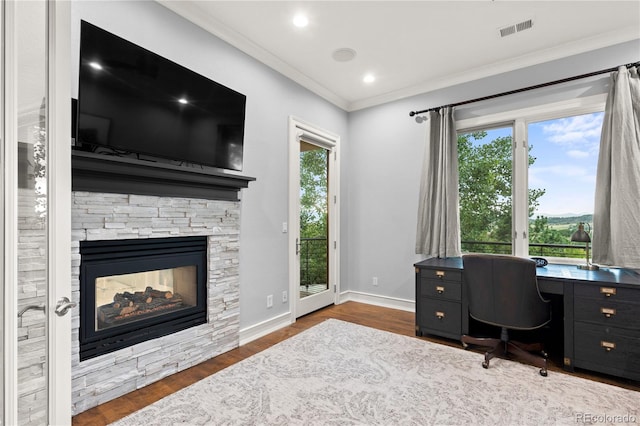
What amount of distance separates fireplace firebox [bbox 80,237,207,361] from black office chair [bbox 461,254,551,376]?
2.26 m

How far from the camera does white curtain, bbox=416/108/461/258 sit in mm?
3629

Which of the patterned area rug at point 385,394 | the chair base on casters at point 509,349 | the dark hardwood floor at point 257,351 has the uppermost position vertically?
the chair base on casters at point 509,349

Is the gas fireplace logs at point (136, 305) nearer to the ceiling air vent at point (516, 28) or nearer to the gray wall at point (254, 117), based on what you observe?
the gray wall at point (254, 117)

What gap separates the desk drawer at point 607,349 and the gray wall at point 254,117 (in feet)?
8.60

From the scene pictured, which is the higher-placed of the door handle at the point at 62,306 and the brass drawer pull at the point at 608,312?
the door handle at the point at 62,306

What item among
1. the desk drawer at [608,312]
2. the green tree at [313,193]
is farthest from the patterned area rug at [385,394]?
the green tree at [313,193]

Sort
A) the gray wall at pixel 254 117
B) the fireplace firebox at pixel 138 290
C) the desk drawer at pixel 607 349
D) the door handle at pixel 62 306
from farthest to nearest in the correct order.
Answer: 1. the gray wall at pixel 254 117
2. the desk drawer at pixel 607 349
3. the fireplace firebox at pixel 138 290
4. the door handle at pixel 62 306

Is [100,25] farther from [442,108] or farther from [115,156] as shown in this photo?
[442,108]

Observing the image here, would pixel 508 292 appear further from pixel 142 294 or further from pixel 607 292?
pixel 142 294

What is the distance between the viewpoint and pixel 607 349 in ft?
7.70

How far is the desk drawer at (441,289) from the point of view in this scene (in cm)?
304

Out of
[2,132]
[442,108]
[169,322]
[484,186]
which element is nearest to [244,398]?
[169,322]

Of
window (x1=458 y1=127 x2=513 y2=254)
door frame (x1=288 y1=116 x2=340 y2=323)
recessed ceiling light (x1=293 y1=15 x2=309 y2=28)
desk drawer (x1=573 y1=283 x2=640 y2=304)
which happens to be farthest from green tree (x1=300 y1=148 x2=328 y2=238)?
desk drawer (x1=573 y1=283 x2=640 y2=304)

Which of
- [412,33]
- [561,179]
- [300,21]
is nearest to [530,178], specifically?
[561,179]
